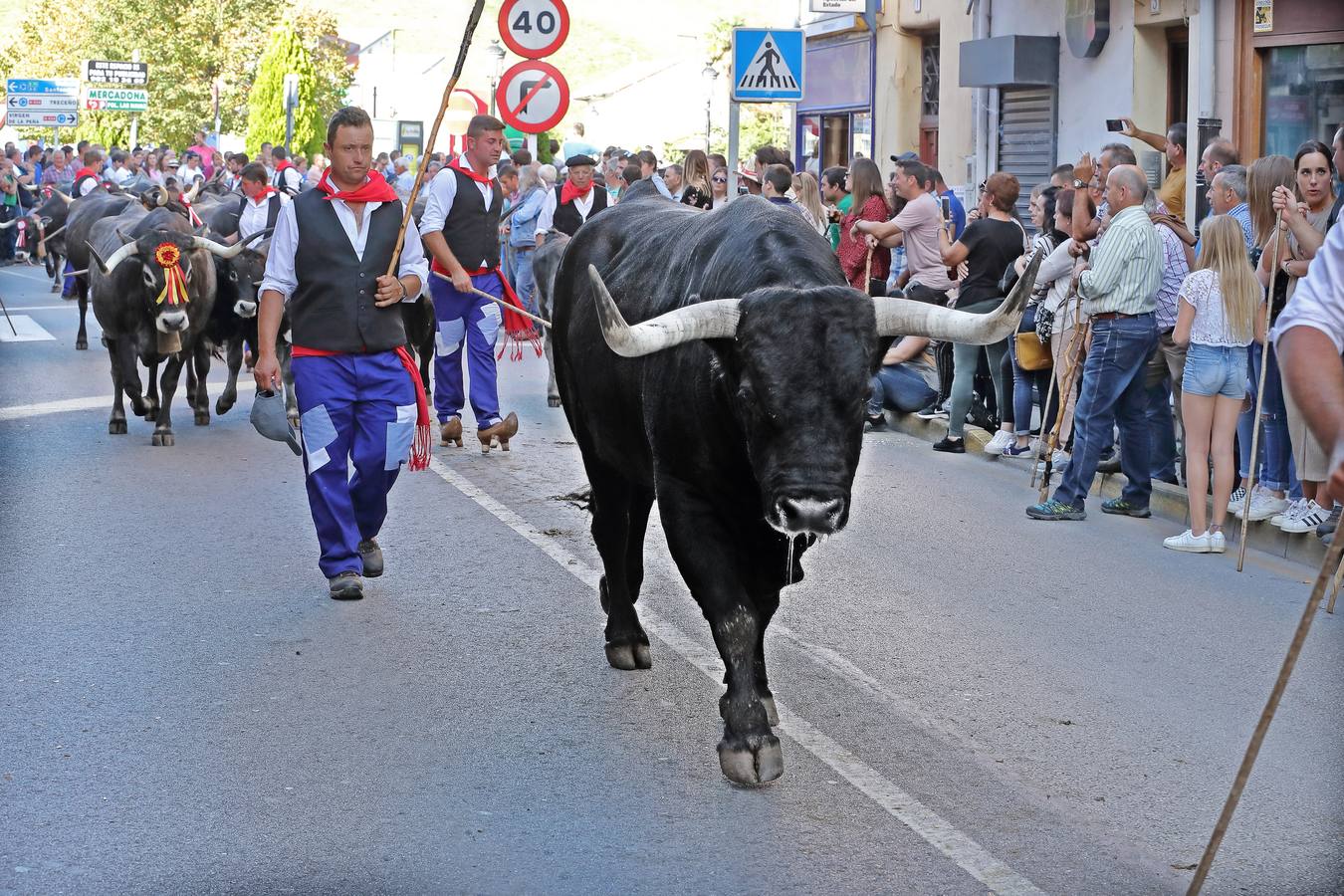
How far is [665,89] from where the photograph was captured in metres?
84.1

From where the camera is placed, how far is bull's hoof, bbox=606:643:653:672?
6645 mm

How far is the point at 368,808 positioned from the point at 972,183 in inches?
763

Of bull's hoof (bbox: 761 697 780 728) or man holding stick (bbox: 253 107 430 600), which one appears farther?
man holding stick (bbox: 253 107 430 600)

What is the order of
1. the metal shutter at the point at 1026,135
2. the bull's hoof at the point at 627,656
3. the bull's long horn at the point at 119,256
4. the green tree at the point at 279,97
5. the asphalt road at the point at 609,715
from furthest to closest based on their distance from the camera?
the green tree at the point at 279,97 < the metal shutter at the point at 1026,135 < the bull's long horn at the point at 119,256 < the bull's hoof at the point at 627,656 < the asphalt road at the point at 609,715

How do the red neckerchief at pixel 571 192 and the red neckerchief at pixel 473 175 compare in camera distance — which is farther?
the red neckerchief at pixel 571 192

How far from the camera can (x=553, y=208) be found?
1717cm

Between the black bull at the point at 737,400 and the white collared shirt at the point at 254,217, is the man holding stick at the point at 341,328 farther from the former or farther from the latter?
the white collared shirt at the point at 254,217

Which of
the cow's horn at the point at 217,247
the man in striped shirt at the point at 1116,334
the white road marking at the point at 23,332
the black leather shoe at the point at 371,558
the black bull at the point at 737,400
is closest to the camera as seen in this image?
the black bull at the point at 737,400

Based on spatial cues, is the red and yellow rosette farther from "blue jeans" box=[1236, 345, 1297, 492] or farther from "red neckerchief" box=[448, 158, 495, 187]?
"blue jeans" box=[1236, 345, 1297, 492]

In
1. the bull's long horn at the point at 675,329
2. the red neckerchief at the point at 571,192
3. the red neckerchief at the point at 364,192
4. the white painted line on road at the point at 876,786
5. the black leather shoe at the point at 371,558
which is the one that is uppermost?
the red neckerchief at the point at 571,192

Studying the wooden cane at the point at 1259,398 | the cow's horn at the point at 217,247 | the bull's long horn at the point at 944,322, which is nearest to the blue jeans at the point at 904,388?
the wooden cane at the point at 1259,398

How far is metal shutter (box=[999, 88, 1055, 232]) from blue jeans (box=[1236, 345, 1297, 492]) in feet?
38.4

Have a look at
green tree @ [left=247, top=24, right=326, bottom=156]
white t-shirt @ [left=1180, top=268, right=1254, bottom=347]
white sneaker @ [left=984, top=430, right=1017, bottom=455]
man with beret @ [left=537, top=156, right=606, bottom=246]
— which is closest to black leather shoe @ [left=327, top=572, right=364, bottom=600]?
white t-shirt @ [left=1180, top=268, right=1254, bottom=347]

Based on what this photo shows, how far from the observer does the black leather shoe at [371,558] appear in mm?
8102
